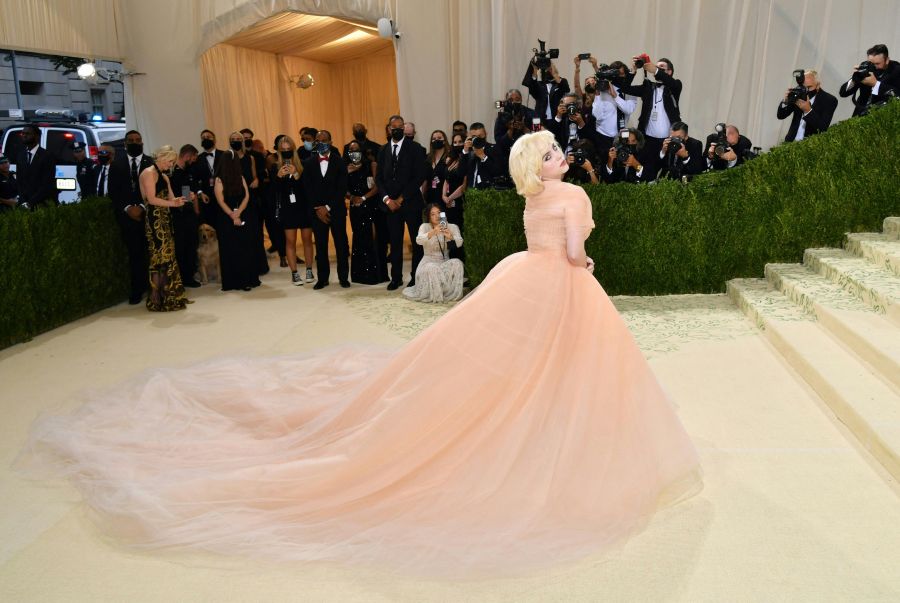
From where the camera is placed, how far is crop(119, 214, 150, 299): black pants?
8.30m

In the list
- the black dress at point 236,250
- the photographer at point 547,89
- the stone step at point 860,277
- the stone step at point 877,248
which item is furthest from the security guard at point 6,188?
the stone step at point 877,248

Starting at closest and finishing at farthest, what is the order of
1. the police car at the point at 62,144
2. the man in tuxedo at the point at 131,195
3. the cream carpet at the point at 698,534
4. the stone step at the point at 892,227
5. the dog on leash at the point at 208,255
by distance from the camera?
the cream carpet at the point at 698,534 < the stone step at the point at 892,227 < the man in tuxedo at the point at 131,195 < the dog on leash at the point at 208,255 < the police car at the point at 62,144

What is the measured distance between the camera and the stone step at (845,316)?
4.67m

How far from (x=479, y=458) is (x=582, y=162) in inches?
184

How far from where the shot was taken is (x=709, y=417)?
4.56 metres

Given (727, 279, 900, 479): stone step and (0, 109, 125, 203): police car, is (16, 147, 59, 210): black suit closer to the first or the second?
(0, 109, 125, 203): police car

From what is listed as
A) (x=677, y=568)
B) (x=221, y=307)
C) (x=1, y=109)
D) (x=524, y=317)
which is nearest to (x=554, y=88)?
(x=221, y=307)

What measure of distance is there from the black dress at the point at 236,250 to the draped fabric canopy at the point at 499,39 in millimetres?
3140

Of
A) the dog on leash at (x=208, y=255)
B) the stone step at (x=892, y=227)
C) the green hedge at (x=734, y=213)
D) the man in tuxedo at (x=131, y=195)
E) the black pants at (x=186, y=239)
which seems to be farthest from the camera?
the dog on leash at (x=208, y=255)

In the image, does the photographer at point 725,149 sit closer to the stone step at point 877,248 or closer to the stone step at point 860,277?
the stone step at point 860,277

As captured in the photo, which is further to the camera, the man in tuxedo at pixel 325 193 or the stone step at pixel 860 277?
the man in tuxedo at pixel 325 193

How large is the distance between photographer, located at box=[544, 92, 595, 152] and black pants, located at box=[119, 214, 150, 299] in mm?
4710

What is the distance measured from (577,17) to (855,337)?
7155 millimetres

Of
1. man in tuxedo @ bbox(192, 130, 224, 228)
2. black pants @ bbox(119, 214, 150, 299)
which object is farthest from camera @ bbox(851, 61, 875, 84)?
black pants @ bbox(119, 214, 150, 299)
